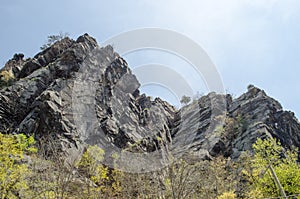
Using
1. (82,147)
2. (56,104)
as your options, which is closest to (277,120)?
(82,147)

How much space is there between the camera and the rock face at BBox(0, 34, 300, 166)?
3369 cm

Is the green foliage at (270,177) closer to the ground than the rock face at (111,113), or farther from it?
closer to the ground

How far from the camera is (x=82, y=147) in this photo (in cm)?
3192

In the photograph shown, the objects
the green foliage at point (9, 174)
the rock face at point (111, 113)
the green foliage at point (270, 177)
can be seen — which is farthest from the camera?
the rock face at point (111, 113)

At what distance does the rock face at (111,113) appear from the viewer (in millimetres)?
33688

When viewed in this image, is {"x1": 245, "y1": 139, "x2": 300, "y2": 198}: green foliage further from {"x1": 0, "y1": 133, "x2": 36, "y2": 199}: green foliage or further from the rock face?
{"x1": 0, "y1": 133, "x2": 36, "y2": 199}: green foliage

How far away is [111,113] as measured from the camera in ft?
138

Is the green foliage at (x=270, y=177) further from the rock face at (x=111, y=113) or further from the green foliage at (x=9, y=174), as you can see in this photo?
the green foliage at (x=9, y=174)

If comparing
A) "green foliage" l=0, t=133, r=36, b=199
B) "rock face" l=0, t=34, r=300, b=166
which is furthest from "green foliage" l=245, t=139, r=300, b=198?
"green foliage" l=0, t=133, r=36, b=199

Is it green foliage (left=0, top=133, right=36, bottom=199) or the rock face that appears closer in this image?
green foliage (left=0, top=133, right=36, bottom=199)

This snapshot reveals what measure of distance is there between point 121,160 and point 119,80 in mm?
22531

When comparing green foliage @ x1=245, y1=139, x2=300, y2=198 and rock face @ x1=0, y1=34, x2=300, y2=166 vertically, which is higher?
rock face @ x1=0, y1=34, x2=300, y2=166

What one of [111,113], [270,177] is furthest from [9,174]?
[111,113]

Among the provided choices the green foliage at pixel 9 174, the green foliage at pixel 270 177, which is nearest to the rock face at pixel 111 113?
the green foliage at pixel 270 177
